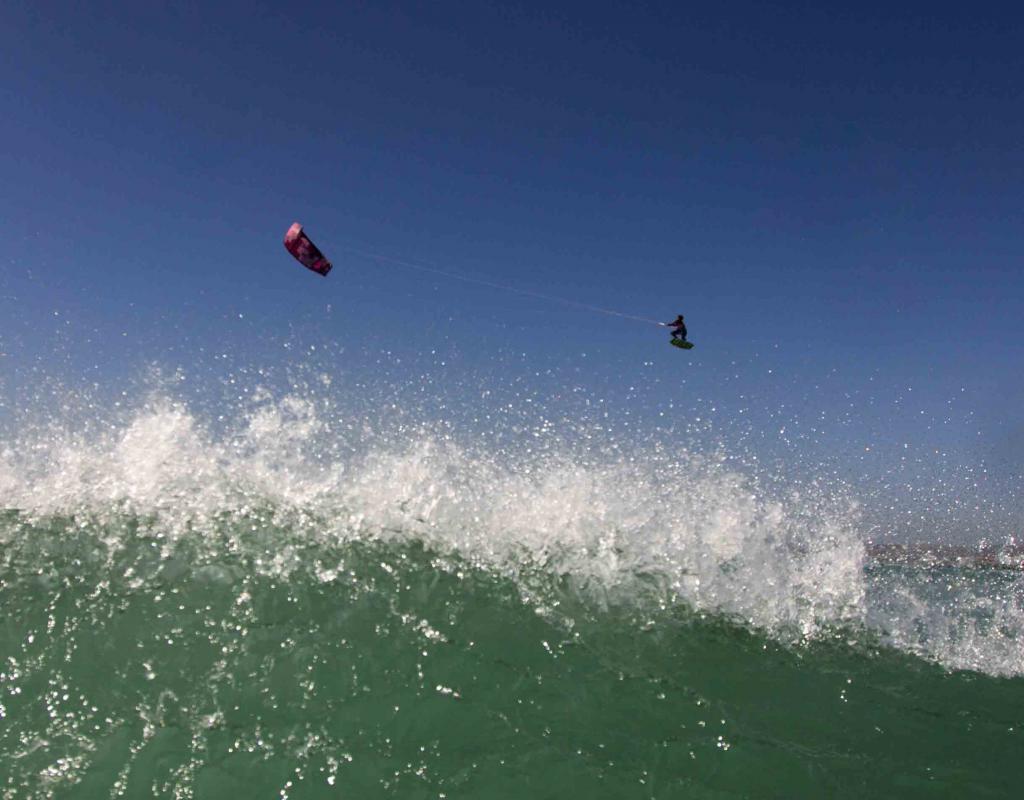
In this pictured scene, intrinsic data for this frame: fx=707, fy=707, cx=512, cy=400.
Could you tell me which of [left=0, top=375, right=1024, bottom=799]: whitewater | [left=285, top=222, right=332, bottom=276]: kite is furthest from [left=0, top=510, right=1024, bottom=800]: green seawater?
[left=285, top=222, right=332, bottom=276]: kite

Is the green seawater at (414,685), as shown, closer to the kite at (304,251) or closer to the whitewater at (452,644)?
the whitewater at (452,644)

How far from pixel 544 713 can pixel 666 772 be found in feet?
2.73

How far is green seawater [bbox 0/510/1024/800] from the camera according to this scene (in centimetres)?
398

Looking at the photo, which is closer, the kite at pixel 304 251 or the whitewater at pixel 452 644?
the whitewater at pixel 452 644

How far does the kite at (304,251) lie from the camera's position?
36.4 feet

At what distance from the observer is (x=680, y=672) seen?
5316mm

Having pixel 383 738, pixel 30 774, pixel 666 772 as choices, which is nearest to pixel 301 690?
pixel 383 738

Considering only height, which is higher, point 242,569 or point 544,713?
point 242,569

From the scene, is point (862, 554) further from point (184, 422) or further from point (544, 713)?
point (184, 422)

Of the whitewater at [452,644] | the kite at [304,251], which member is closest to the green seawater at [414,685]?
the whitewater at [452,644]

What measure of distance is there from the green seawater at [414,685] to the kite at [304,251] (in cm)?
570

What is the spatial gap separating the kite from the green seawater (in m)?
5.70

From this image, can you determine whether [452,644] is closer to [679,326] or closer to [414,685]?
[414,685]

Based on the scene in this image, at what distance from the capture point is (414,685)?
4.67 meters
